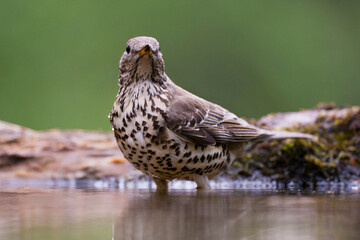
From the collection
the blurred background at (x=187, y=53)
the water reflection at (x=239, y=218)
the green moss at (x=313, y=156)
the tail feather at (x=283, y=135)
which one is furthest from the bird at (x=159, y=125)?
the blurred background at (x=187, y=53)

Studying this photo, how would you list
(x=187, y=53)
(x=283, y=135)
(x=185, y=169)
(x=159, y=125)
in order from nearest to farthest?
1. (x=159, y=125)
2. (x=185, y=169)
3. (x=283, y=135)
4. (x=187, y=53)

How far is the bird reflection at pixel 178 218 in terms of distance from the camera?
2.42m

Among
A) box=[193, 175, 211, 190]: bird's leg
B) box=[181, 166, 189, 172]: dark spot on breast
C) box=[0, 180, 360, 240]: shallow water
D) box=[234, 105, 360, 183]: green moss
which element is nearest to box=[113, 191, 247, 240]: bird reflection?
box=[0, 180, 360, 240]: shallow water

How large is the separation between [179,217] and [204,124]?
238cm

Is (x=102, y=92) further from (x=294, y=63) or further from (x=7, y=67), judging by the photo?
(x=294, y=63)

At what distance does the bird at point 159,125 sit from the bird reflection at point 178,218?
2.99ft

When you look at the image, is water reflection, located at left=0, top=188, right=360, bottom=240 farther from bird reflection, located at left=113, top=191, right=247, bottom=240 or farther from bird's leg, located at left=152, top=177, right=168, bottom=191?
bird's leg, located at left=152, top=177, right=168, bottom=191

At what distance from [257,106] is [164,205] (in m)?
8.85

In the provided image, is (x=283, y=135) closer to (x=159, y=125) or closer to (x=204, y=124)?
(x=204, y=124)

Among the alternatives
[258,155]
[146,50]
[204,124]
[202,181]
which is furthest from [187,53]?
[146,50]

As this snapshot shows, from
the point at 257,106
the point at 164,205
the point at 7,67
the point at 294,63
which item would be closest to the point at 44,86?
the point at 7,67

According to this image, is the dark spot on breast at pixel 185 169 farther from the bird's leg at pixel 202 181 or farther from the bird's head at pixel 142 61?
the bird's head at pixel 142 61

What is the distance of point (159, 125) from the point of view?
4711 mm

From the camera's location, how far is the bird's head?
485 cm
